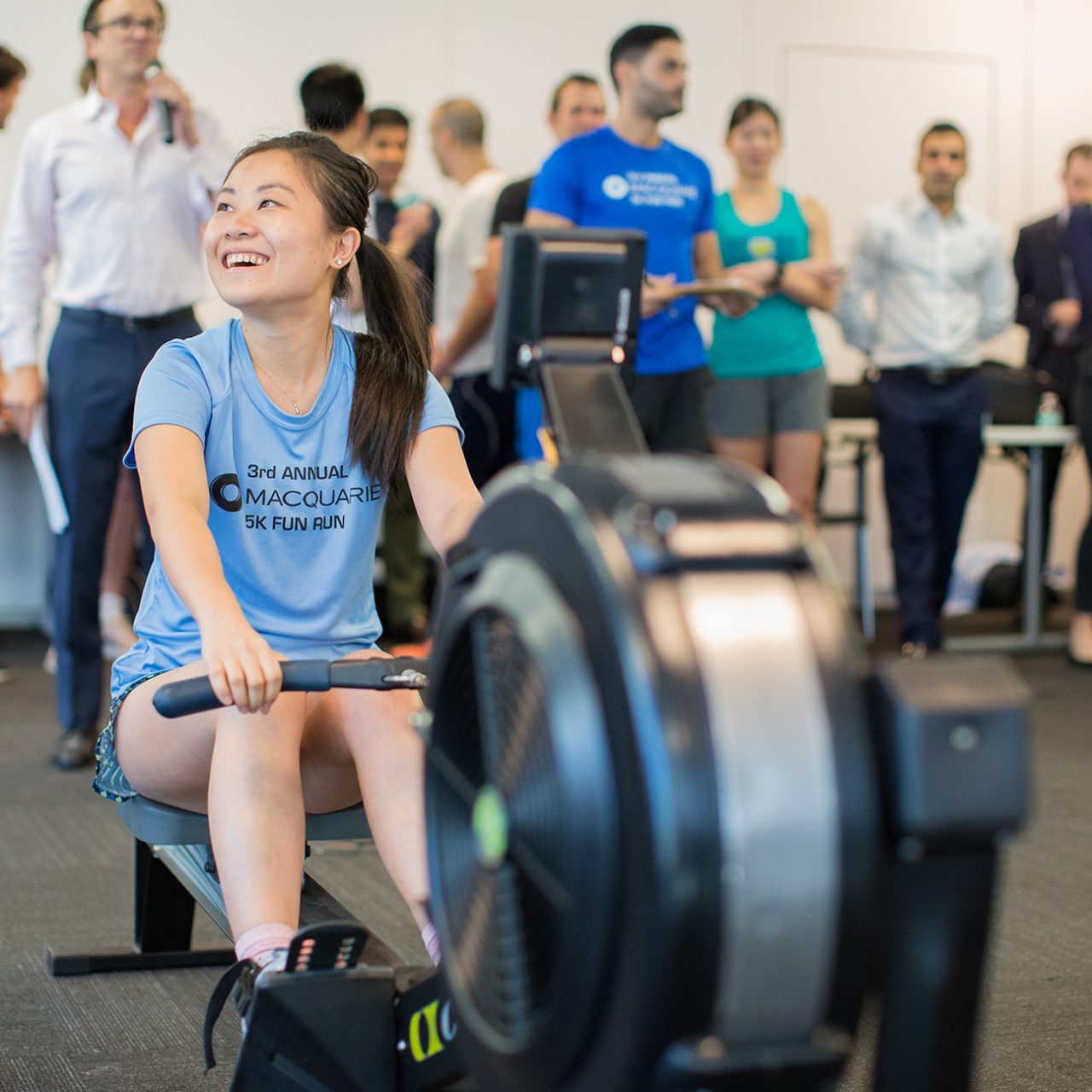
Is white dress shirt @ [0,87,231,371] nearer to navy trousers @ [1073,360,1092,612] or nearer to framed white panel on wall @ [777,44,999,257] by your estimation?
navy trousers @ [1073,360,1092,612]

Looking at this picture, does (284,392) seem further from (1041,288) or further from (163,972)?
(1041,288)

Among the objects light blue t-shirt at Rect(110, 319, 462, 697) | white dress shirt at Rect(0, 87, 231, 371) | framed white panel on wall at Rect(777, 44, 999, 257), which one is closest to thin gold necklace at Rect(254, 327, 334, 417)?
light blue t-shirt at Rect(110, 319, 462, 697)

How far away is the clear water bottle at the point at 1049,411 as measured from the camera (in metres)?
5.00

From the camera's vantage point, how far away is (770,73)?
249 inches

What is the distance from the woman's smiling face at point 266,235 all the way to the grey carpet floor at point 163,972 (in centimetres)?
84

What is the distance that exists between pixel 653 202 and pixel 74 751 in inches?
65.8

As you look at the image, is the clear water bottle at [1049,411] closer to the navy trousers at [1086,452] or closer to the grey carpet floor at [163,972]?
the navy trousers at [1086,452]

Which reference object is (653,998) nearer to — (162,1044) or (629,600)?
(629,600)

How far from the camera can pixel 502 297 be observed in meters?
1.33

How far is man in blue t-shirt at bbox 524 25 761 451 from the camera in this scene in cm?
321

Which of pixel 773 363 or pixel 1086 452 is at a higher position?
pixel 773 363

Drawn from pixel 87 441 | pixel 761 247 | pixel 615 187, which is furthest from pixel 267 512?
pixel 761 247

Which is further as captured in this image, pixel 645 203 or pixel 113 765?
pixel 645 203

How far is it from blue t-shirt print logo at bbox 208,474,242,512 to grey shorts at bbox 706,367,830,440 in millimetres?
2713
